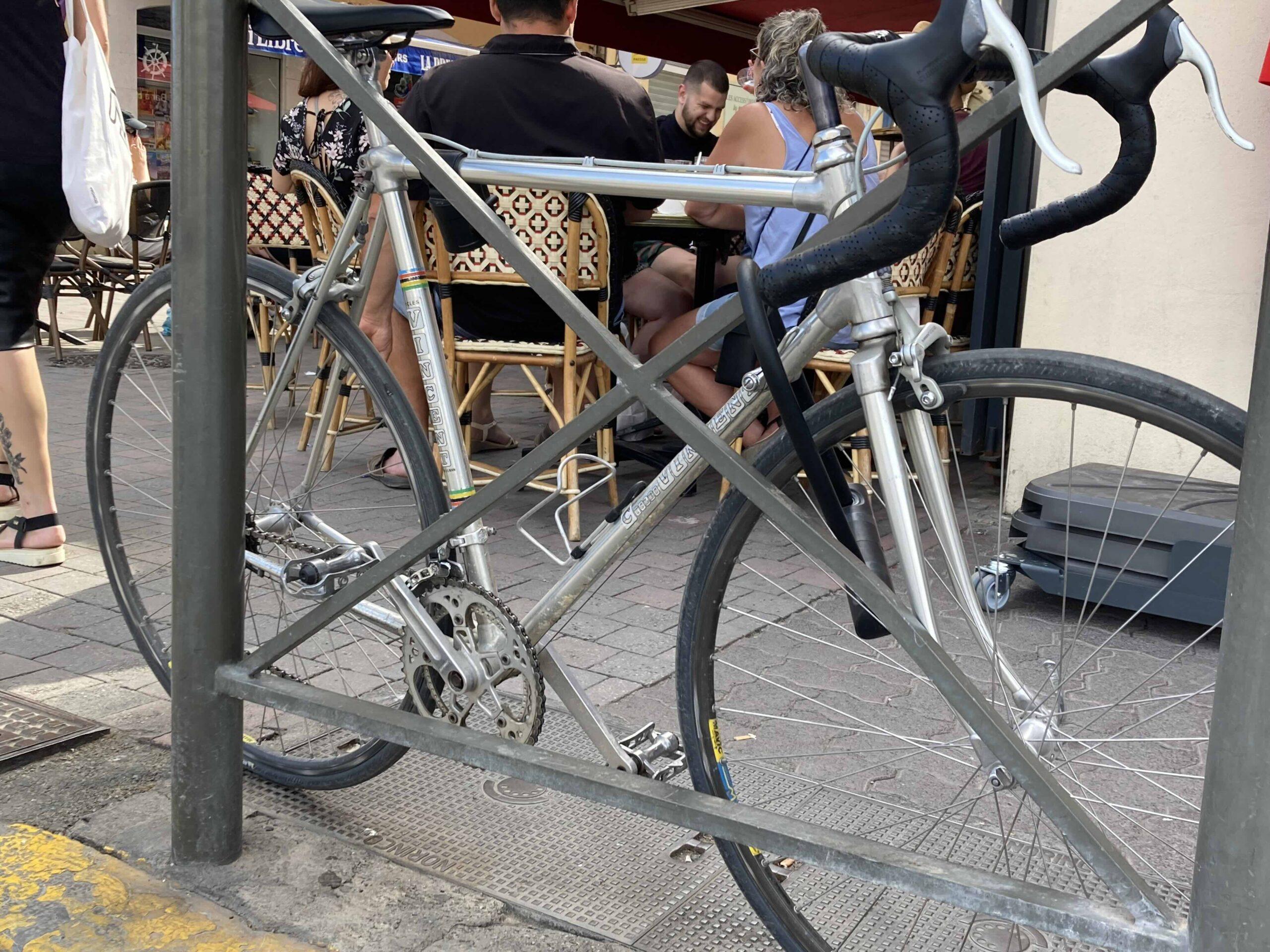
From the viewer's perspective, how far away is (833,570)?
5.11ft

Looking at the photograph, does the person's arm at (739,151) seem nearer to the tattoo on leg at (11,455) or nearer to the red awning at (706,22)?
the tattoo on leg at (11,455)

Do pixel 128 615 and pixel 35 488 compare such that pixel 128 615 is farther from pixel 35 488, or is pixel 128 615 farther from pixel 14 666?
pixel 35 488

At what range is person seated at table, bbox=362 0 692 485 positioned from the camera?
14.1ft

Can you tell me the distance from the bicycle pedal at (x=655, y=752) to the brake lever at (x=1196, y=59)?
122cm

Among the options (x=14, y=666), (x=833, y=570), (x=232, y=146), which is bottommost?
(x=14, y=666)

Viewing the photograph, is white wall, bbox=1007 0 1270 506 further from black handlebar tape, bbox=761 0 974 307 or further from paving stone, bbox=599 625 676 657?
black handlebar tape, bbox=761 0 974 307

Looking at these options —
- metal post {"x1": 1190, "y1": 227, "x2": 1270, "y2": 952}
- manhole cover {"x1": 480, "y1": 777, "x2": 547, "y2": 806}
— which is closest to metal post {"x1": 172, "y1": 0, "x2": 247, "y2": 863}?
manhole cover {"x1": 480, "y1": 777, "x2": 547, "y2": 806}

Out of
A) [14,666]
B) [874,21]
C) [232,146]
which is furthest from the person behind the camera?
[874,21]

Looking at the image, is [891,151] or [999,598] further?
[891,151]

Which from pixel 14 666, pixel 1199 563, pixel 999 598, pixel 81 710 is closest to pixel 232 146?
pixel 81 710

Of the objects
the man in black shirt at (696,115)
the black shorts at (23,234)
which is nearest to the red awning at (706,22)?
the man in black shirt at (696,115)

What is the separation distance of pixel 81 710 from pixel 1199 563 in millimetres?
2853

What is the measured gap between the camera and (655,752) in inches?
82.0

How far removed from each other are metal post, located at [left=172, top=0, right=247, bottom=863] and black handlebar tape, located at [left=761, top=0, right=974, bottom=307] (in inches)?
38.6
